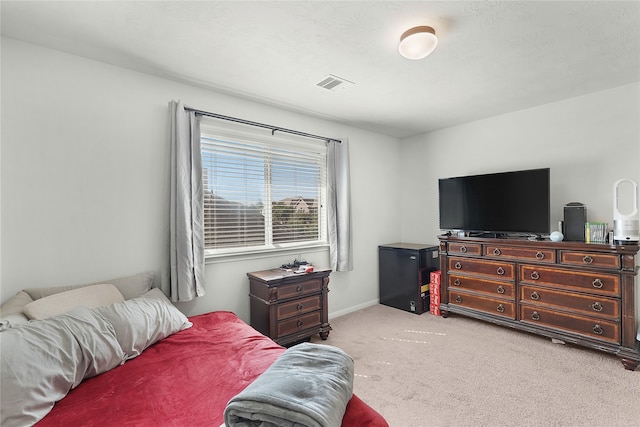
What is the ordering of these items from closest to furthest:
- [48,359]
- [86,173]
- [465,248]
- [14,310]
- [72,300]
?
[48,359], [14,310], [72,300], [86,173], [465,248]

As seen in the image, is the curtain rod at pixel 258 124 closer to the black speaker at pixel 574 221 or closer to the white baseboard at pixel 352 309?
the white baseboard at pixel 352 309

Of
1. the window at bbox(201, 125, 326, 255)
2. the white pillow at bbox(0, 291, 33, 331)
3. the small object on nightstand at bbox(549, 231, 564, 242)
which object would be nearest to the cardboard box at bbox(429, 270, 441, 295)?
the small object on nightstand at bbox(549, 231, 564, 242)

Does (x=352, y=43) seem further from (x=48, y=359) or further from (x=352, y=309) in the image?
(x=352, y=309)

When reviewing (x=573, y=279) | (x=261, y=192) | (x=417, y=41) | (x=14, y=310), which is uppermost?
(x=417, y=41)

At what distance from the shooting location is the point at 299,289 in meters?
2.83

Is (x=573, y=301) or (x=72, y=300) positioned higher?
(x=72, y=300)

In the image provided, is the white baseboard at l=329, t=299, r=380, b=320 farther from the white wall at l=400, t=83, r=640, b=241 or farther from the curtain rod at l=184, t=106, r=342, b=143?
the curtain rod at l=184, t=106, r=342, b=143

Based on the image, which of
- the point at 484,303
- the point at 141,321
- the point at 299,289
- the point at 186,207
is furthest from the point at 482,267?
the point at 141,321

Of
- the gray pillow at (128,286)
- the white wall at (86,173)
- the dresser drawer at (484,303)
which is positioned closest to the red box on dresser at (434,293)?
the dresser drawer at (484,303)

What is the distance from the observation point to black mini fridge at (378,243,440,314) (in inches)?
147

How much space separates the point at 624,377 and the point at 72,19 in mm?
4637

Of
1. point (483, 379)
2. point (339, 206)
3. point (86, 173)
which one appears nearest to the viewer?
point (86, 173)

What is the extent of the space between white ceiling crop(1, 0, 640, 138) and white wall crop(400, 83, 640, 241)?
0.88 ft

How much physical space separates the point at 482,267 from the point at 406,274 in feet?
3.03
